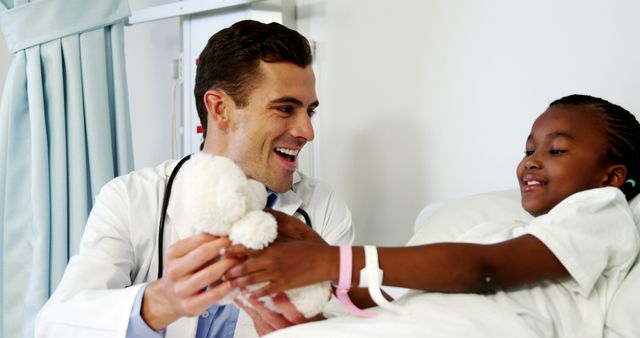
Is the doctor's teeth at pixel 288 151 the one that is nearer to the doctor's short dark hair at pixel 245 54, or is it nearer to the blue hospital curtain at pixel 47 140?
the doctor's short dark hair at pixel 245 54

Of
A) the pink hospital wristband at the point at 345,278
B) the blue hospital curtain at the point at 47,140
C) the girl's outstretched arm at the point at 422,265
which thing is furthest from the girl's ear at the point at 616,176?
the blue hospital curtain at the point at 47,140

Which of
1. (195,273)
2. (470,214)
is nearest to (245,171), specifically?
Result: (470,214)

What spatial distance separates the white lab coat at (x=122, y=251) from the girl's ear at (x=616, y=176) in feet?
2.20

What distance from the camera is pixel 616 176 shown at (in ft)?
3.97

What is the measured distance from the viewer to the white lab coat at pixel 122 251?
3.95ft

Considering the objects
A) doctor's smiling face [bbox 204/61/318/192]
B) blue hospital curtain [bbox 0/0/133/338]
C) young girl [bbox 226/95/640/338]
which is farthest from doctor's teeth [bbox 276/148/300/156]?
blue hospital curtain [bbox 0/0/133/338]

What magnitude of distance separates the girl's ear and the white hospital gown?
0.51 ft

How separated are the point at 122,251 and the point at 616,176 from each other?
1026mm

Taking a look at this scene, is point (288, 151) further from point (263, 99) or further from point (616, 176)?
point (616, 176)

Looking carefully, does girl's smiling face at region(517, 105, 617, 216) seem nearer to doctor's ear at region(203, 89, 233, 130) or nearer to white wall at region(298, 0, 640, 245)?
white wall at region(298, 0, 640, 245)

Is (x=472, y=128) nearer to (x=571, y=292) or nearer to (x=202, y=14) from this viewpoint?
(x=571, y=292)

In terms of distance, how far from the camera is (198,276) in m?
0.92

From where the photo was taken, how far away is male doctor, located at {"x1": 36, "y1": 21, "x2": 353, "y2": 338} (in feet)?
3.97

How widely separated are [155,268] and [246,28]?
62 centimetres
